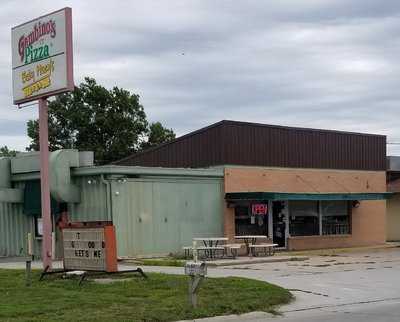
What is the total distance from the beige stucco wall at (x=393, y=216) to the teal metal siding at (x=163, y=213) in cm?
1511

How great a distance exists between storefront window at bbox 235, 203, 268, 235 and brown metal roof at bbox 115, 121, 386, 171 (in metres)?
1.85

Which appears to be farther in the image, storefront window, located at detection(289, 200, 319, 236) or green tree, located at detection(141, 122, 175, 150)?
green tree, located at detection(141, 122, 175, 150)

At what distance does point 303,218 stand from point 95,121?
2574cm

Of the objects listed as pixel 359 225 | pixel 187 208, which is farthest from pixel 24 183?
pixel 359 225

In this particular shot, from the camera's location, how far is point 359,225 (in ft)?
109

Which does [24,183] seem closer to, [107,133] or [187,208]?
[187,208]

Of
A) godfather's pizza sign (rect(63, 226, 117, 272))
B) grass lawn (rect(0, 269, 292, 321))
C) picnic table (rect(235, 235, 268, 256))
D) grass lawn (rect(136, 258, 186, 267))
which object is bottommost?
grass lawn (rect(136, 258, 186, 267))

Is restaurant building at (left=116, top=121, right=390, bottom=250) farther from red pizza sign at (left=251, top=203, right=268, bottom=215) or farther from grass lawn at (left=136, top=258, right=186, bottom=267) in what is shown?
grass lawn at (left=136, top=258, right=186, bottom=267)

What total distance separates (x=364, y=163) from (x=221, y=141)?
9114 mm

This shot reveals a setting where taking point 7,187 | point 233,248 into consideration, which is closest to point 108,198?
point 233,248

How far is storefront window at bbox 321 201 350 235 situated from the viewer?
1241 inches

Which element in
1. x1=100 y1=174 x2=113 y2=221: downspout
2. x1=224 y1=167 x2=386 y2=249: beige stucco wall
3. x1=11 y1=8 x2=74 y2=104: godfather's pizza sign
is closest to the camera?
x1=11 y1=8 x2=74 y2=104: godfather's pizza sign

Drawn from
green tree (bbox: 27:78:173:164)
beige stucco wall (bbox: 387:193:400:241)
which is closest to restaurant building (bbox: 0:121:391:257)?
beige stucco wall (bbox: 387:193:400:241)

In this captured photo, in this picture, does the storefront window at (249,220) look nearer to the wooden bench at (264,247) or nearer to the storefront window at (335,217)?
the wooden bench at (264,247)
